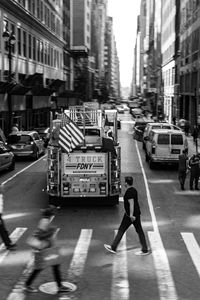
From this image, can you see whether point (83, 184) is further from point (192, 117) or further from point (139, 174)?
point (192, 117)

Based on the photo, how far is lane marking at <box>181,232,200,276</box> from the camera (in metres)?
11.0

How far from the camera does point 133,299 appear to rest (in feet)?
28.1

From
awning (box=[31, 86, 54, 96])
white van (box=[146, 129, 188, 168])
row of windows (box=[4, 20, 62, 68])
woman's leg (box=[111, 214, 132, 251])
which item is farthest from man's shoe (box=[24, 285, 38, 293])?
awning (box=[31, 86, 54, 96])

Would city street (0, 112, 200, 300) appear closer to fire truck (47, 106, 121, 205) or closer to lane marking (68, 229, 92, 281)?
lane marking (68, 229, 92, 281)

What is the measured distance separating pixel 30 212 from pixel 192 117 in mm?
46106

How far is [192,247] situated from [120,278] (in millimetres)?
3107

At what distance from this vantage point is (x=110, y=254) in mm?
11477

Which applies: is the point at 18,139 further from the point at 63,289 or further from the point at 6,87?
the point at 63,289

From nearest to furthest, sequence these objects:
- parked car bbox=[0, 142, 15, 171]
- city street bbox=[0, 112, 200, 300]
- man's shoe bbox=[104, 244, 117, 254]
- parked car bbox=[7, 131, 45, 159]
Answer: city street bbox=[0, 112, 200, 300], man's shoe bbox=[104, 244, 117, 254], parked car bbox=[0, 142, 15, 171], parked car bbox=[7, 131, 45, 159]

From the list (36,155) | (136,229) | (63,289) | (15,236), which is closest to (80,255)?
(136,229)

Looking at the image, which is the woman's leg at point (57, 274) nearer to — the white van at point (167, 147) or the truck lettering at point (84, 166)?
the truck lettering at point (84, 166)

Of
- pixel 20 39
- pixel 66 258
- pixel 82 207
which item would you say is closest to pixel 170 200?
pixel 82 207

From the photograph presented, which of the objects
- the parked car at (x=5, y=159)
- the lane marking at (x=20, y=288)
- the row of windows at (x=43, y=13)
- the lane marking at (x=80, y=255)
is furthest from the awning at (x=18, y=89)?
the lane marking at (x=20, y=288)

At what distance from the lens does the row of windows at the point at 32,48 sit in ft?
160
